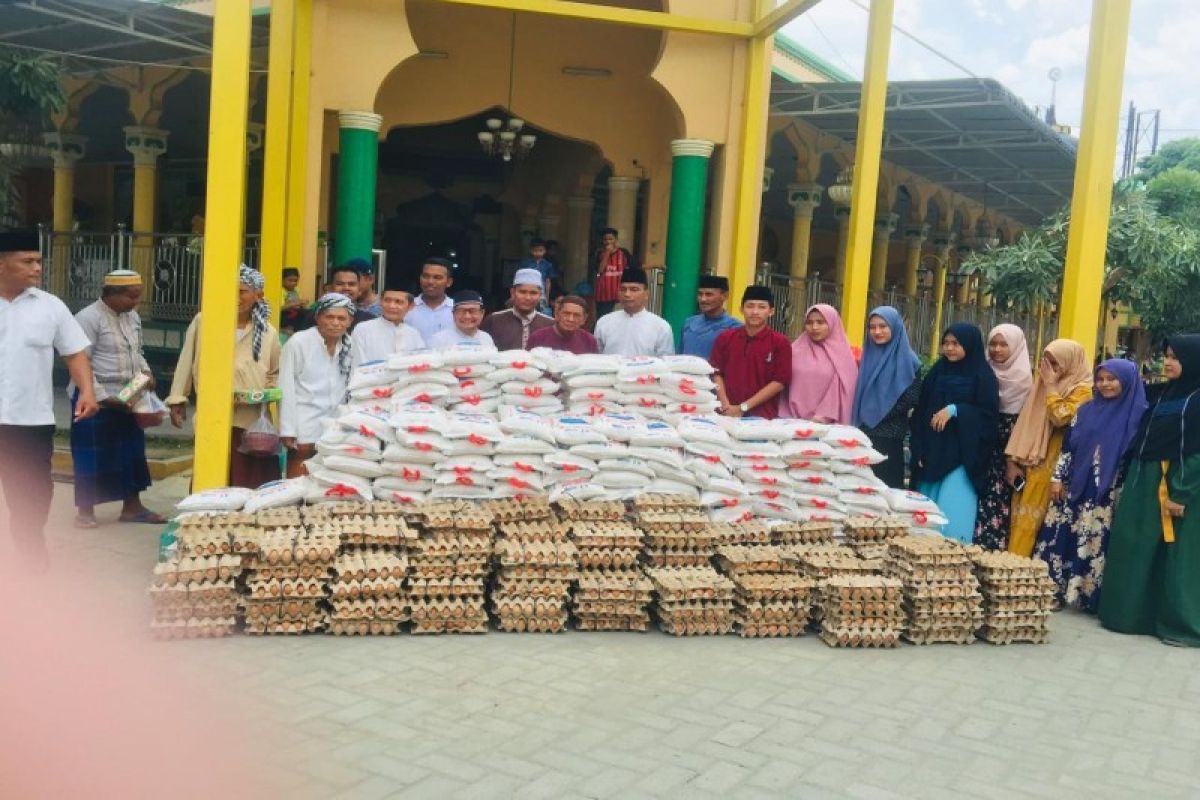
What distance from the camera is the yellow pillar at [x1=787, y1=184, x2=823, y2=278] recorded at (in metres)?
17.4

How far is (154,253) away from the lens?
12516 millimetres

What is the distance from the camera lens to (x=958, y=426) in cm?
634

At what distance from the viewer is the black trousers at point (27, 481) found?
5.25m

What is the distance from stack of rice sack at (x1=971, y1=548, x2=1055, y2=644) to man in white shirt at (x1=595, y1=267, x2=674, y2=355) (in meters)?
2.52

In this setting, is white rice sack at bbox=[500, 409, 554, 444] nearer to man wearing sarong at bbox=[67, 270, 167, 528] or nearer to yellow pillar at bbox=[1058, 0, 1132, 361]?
man wearing sarong at bbox=[67, 270, 167, 528]

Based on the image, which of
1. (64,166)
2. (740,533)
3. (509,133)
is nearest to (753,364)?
(740,533)

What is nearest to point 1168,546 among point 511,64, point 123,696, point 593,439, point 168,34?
point 593,439

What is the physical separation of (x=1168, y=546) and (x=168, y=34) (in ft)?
35.7

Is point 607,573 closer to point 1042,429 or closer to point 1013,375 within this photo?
point 1042,429

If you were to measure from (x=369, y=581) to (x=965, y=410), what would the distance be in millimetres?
3601

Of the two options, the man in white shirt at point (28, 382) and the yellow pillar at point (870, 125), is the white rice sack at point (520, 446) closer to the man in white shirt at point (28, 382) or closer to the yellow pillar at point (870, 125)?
the man in white shirt at point (28, 382)

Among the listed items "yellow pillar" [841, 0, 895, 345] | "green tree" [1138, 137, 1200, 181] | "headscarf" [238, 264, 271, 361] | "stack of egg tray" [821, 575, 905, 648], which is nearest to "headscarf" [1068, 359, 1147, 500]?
"stack of egg tray" [821, 575, 905, 648]

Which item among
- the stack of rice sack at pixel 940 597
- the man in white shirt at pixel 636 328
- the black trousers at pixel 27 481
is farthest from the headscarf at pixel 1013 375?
the black trousers at pixel 27 481

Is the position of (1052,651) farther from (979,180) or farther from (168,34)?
(979,180)
